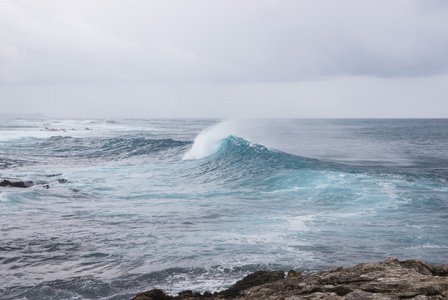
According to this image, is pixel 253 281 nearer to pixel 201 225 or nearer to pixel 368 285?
pixel 368 285

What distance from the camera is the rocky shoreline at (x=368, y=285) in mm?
4301

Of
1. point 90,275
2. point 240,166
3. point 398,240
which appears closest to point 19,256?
point 90,275

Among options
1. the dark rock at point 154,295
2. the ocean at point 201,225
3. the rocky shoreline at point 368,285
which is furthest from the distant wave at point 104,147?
the rocky shoreline at point 368,285

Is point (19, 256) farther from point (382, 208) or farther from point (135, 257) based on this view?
point (382, 208)

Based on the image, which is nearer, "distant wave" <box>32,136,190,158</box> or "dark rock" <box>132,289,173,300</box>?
"dark rock" <box>132,289,173,300</box>

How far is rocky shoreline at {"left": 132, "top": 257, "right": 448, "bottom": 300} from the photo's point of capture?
14.1 feet

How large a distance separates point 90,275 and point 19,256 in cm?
213

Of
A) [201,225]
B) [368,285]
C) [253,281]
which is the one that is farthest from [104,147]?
[368,285]

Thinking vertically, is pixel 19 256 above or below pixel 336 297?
below

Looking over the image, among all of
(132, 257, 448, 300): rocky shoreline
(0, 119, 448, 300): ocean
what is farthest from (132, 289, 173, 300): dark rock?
(0, 119, 448, 300): ocean

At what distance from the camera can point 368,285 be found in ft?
15.1

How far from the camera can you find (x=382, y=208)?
46.9 ft

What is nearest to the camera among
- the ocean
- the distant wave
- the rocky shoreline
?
the rocky shoreline

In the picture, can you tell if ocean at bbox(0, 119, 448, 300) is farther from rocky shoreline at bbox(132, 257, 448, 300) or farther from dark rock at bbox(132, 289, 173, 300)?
rocky shoreline at bbox(132, 257, 448, 300)
